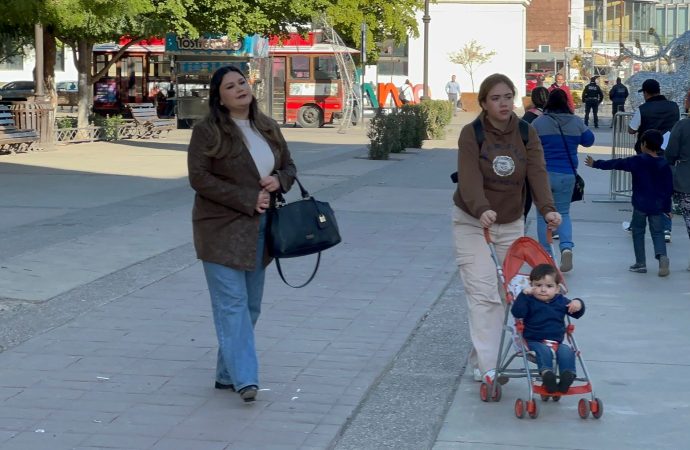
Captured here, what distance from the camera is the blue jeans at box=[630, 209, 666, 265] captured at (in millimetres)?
10289

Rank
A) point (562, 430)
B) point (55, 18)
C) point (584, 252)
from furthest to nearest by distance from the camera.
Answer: point (55, 18) → point (584, 252) → point (562, 430)

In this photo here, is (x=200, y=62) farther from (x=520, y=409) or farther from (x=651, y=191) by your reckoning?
(x=520, y=409)

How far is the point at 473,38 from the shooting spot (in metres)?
65.1

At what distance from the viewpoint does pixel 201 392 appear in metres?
6.45

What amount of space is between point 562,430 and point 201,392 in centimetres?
197

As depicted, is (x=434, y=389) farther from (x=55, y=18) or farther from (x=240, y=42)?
(x=240, y=42)

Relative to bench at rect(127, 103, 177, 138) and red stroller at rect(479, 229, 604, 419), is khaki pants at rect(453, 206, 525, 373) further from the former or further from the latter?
bench at rect(127, 103, 177, 138)

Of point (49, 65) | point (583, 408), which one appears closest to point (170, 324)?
point (583, 408)

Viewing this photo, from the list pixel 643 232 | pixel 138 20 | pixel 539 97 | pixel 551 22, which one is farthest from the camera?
pixel 551 22

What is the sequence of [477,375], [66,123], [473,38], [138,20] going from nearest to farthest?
[477,375] < [138,20] < [66,123] < [473,38]

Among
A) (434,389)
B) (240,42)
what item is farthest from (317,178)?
(240,42)

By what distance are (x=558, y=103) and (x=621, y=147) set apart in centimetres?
654

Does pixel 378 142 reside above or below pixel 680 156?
below

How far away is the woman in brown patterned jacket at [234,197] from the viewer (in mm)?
5977
